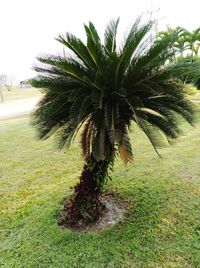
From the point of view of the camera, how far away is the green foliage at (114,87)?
3.06 meters

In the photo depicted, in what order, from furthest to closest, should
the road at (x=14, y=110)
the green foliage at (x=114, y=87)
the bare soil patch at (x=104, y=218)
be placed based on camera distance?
1. the road at (x=14, y=110)
2. the bare soil patch at (x=104, y=218)
3. the green foliage at (x=114, y=87)

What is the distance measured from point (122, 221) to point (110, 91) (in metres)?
1.95

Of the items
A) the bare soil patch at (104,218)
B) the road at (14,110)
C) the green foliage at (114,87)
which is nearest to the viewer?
the green foliage at (114,87)

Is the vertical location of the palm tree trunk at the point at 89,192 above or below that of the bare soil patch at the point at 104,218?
above

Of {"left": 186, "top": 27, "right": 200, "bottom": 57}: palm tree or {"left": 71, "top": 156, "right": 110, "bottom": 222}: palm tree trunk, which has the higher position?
{"left": 186, "top": 27, "right": 200, "bottom": 57}: palm tree

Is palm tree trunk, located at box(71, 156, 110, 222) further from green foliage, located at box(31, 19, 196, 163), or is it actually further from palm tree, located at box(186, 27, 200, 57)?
palm tree, located at box(186, 27, 200, 57)

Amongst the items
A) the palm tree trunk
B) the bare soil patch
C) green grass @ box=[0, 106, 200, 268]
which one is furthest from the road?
the palm tree trunk

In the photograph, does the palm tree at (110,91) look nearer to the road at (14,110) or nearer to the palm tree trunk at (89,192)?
the palm tree trunk at (89,192)

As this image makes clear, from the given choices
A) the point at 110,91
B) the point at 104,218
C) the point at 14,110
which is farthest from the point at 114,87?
the point at 14,110

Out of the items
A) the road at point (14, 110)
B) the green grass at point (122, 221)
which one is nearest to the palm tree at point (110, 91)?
the green grass at point (122, 221)

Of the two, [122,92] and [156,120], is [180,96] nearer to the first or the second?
[156,120]

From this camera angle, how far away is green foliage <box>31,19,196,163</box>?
121 inches

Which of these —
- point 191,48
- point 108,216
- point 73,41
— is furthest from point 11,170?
point 191,48

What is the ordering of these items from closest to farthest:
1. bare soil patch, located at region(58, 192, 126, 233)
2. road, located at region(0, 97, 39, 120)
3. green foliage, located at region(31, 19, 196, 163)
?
green foliage, located at region(31, 19, 196, 163) < bare soil patch, located at region(58, 192, 126, 233) < road, located at region(0, 97, 39, 120)
